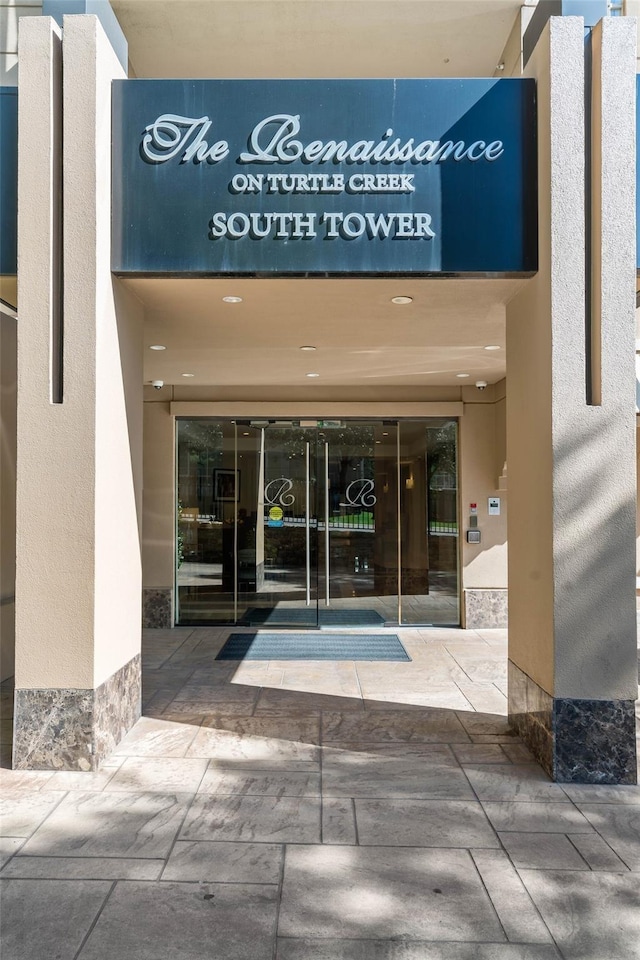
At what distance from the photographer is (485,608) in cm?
920

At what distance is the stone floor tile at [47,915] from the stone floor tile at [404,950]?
872 millimetres

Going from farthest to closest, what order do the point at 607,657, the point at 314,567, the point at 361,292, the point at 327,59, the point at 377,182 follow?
the point at 314,567 < the point at 327,59 < the point at 361,292 < the point at 377,182 < the point at 607,657

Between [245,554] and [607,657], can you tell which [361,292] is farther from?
[245,554]

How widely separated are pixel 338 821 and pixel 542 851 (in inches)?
43.1

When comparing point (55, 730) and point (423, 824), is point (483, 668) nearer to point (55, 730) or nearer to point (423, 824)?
point (423, 824)

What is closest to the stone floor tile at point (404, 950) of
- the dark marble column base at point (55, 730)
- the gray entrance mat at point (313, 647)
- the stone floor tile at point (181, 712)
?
the dark marble column base at point (55, 730)

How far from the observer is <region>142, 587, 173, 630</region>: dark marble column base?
927cm

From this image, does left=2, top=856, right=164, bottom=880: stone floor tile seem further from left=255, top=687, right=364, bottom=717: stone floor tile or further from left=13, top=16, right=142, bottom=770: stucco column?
left=255, top=687, right=364, bottom=717: stone floor tile

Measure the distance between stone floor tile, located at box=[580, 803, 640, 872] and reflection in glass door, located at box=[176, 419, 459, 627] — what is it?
5566mm

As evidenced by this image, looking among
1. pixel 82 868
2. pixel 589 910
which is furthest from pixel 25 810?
pixel 589 910

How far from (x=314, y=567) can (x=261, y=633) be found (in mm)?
1239

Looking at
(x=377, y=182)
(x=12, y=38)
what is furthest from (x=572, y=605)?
(x=12, y=38)

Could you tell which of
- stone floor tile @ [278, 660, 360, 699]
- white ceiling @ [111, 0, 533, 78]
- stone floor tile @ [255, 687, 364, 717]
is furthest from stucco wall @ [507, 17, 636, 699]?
white ceiling @ [111, 0, 533, 78]

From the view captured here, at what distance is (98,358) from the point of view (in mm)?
4477
